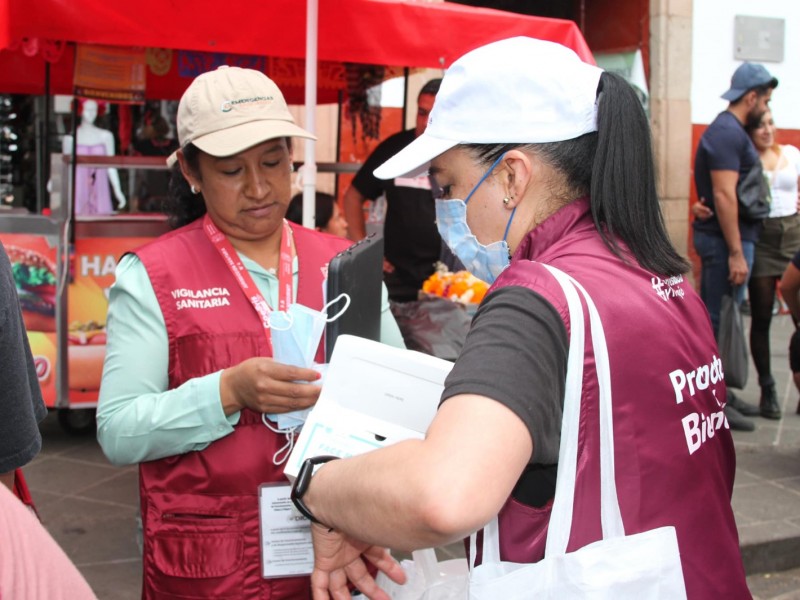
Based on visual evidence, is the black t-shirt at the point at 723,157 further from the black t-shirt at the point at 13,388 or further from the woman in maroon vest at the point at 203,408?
the black t-shirt at the point at 13,388

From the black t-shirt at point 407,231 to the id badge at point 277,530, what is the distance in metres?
3.46

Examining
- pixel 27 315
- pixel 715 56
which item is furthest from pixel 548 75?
pixel 715 56

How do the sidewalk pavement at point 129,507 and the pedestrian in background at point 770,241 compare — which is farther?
the pedestrian in background at point 770,241

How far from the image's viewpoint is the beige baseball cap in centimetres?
219

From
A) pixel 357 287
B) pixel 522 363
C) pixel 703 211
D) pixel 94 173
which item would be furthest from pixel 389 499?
pixel 94 173

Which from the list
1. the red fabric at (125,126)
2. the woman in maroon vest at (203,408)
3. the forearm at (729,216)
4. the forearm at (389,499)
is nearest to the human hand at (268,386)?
the woman in maroon vest at (203,408)

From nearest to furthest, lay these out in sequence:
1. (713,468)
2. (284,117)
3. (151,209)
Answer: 1. (713,468)
2. (284,117)
3. (151,209)

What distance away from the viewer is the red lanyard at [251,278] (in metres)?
2.13

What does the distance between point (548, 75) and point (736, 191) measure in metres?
4.88

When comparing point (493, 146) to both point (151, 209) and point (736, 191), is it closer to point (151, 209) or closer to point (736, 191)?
point (736, 191)

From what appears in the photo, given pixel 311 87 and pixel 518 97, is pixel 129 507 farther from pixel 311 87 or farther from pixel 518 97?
pixel 518 97

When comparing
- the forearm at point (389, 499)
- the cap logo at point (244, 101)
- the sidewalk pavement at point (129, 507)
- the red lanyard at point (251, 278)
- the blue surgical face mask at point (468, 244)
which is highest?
the cap logo at point (244, 101)

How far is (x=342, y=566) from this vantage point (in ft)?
5.73

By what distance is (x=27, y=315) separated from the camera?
516 cm
